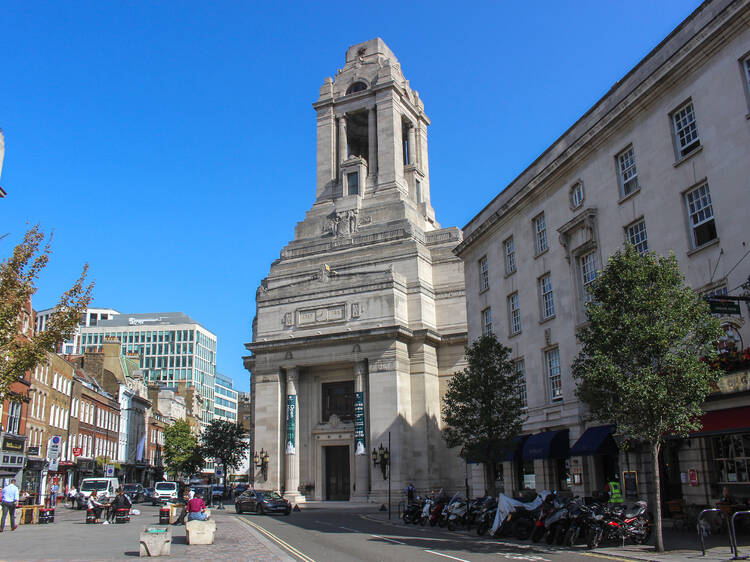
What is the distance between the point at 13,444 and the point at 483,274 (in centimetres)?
3060

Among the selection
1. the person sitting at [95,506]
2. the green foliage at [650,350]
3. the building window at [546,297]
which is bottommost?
the person sitting at [95,506]

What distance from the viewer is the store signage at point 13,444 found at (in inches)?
1628

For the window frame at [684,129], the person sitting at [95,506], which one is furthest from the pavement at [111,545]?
the window frame at [684,129]

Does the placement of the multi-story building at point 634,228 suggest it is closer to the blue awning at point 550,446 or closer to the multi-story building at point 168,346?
the blue awning at point 550,446

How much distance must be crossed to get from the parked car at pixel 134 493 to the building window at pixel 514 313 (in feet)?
120

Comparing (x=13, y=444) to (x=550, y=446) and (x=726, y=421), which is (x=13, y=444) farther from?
(x=726, y=421)

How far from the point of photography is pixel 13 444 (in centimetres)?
4275

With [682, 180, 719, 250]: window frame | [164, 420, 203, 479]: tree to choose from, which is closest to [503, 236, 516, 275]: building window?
[682, 180, 719, 250]: window frame

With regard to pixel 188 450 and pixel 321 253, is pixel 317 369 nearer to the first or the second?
pixel 321 253

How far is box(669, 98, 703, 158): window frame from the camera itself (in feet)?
73.2

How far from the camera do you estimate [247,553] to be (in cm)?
1797

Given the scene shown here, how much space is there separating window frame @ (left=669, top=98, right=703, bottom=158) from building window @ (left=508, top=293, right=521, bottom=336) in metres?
12.3

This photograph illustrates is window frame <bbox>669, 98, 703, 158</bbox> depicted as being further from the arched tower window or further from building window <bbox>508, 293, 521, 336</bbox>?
the arched tower window

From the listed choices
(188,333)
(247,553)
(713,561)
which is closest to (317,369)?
(247,553)
